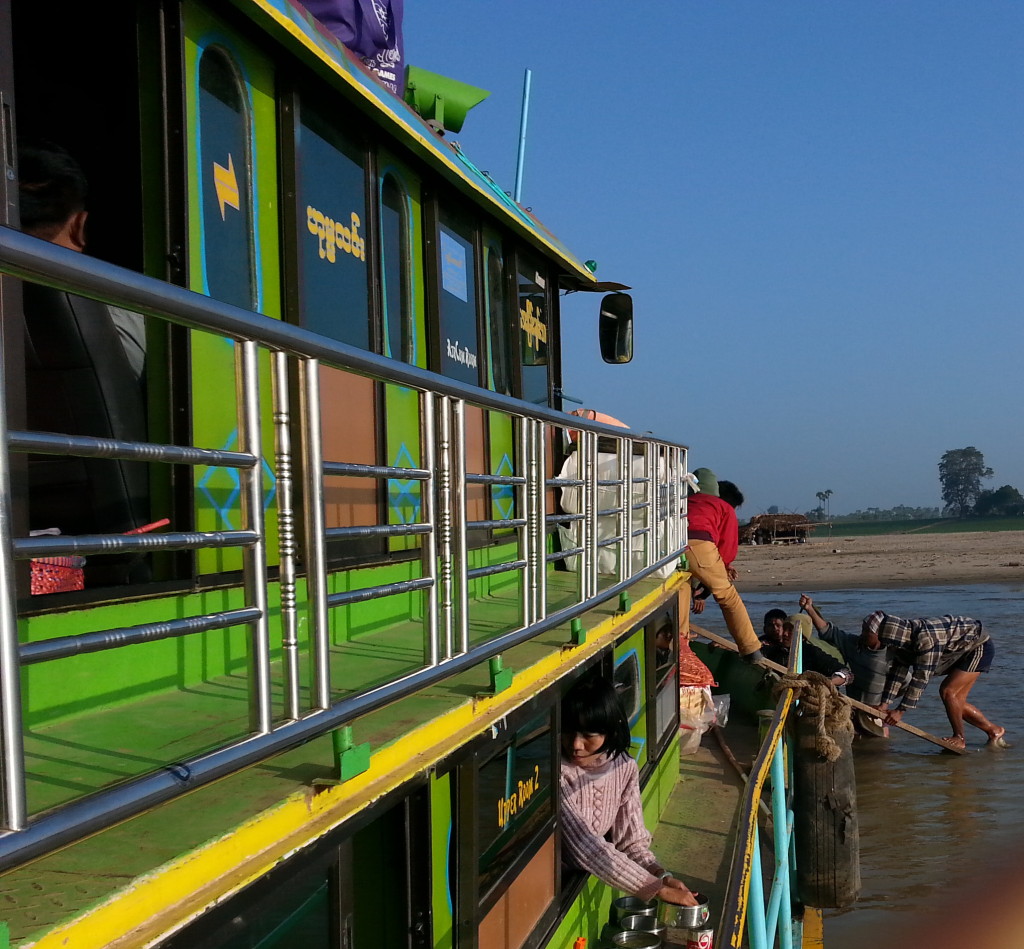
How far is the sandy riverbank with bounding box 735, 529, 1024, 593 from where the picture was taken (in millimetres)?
40875

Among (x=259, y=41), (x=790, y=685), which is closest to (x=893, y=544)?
(x=790, y=685)

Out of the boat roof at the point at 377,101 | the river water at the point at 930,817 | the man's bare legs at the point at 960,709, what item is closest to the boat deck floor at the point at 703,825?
the river water at the point at 930,817

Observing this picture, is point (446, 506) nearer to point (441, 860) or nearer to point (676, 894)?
point (441, 860)

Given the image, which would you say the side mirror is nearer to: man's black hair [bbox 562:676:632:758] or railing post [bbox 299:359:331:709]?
man's black hair [bbox 562:676:632:758]

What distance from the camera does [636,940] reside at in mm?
4586

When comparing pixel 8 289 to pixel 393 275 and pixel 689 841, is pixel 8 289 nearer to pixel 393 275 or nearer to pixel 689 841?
pixel 393 275

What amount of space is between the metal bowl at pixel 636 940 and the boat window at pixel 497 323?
105 inches

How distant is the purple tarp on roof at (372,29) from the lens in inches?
156

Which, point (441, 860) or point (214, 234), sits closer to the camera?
point (441, 860)

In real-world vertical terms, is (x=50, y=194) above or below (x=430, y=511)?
above

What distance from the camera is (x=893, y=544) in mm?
67625

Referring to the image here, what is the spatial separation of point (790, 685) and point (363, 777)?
5510 mm

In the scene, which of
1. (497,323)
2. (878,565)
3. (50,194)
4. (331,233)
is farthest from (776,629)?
(878,565)

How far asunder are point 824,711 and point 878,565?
4431cm
